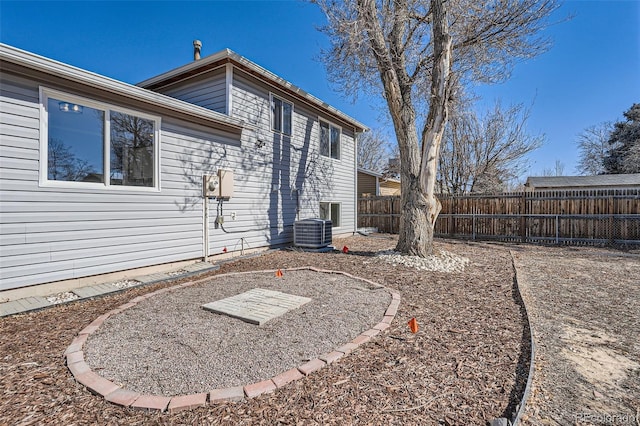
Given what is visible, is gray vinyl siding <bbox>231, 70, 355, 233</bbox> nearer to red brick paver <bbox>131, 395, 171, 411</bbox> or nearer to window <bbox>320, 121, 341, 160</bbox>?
window <bbox>320, 121, 341, 160</bbox>

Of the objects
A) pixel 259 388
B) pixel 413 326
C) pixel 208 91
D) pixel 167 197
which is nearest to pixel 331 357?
pixel 259 388

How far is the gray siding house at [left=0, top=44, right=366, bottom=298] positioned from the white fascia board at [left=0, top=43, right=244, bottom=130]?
17 millimetres

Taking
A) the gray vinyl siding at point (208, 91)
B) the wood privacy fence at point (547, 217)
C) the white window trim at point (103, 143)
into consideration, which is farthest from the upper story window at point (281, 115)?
the wood privacy fence at point (547, 217)

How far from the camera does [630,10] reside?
27.4 ft

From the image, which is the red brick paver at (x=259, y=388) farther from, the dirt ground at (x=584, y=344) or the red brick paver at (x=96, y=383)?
the dirt ground at (x=584, y=344)

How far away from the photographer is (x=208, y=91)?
709 centimetres

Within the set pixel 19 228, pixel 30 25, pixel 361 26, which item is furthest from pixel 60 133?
pixel 361 26

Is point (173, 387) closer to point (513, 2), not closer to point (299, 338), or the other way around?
point (299, 338)

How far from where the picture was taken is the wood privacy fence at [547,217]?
9.02 metres

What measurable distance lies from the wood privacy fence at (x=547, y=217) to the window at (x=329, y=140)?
15.5 ft

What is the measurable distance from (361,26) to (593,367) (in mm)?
6901

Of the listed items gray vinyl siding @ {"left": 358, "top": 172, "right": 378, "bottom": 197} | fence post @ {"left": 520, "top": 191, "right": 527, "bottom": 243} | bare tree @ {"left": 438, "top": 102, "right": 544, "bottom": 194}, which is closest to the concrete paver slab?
fence post @ {"left": 520, "top": 191, "right": 527, "bottom": 243}

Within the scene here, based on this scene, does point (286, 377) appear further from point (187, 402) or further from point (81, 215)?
point (81, 215)

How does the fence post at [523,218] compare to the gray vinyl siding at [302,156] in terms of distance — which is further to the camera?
the fence post at [523,218]
